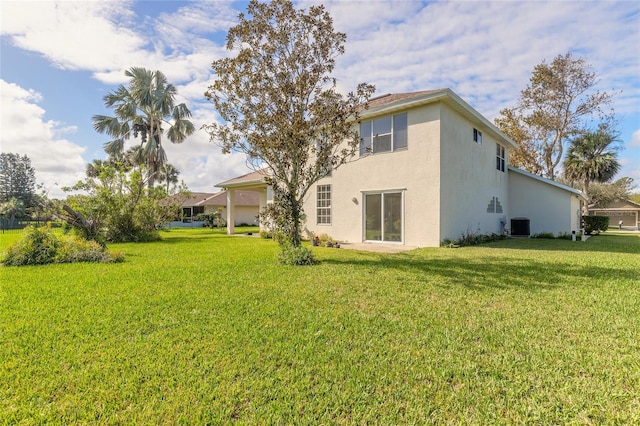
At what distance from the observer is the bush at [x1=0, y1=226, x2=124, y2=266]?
25.4 feet

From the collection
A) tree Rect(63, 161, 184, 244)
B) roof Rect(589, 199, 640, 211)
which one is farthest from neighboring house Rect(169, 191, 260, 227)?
roof Rect(589, 199, 640, 211)

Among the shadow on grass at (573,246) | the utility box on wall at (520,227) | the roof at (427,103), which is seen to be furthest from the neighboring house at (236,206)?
the shadow on grass at (573,246)

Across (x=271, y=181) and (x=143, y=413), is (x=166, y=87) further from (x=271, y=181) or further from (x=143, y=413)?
(x=143, y=413)

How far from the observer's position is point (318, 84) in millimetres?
8211

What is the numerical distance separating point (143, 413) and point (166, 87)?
2532 centimetres

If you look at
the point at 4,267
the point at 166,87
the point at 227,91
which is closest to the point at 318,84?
the point at 227,91

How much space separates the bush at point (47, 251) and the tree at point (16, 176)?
1981 inches

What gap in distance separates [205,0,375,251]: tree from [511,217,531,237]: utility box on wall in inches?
528

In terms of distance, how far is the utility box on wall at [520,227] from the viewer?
16.5 meters

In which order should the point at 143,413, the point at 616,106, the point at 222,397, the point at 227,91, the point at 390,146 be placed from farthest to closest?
1. the point at 616,106
2. the point at 390,146
3. the point at 227,91
4. the point at 222,397
5. the point at 143,413

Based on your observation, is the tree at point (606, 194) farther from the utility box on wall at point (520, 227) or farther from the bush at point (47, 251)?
the bush at point (47, 251)

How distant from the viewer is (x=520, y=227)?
16.8m

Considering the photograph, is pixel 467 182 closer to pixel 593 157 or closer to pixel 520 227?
pixel 520 227

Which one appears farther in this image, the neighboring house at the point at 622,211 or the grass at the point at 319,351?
the neighboring house at the point at 622,211
